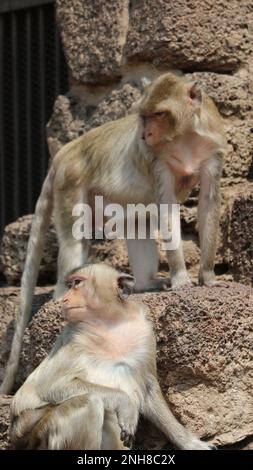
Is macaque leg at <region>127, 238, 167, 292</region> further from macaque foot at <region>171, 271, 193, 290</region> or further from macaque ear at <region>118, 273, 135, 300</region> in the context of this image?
macaque ear at <region>118, 273, 135, 300</region>

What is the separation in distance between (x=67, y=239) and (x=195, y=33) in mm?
1564

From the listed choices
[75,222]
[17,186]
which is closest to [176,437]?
[75,222]

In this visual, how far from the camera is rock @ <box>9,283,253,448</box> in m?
7.79

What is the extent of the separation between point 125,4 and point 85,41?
375mm

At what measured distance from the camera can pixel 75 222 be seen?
902cm

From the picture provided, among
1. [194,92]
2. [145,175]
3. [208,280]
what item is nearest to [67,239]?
[145,175]

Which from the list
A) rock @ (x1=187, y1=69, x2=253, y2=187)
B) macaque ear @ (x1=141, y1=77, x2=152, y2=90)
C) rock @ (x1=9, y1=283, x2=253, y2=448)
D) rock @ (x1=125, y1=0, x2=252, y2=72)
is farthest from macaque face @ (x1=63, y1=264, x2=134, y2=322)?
rock @ (x1=125, y1=0, x2=252, y2=72)

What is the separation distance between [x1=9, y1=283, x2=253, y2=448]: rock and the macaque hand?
605 mm

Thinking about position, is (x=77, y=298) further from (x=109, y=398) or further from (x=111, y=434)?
(x=111, y=434)

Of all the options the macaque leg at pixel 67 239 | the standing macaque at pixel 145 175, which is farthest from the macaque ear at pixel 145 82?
the macaque leg at pixel 67 239

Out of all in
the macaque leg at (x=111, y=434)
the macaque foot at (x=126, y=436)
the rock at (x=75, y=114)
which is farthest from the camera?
the rock at (x=75, y=114)

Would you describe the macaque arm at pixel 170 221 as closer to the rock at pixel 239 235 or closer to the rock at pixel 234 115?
the rock at pixel 239 235

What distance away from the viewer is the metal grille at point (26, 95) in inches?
433

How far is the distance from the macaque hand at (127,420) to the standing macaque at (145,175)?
50.8 inches
